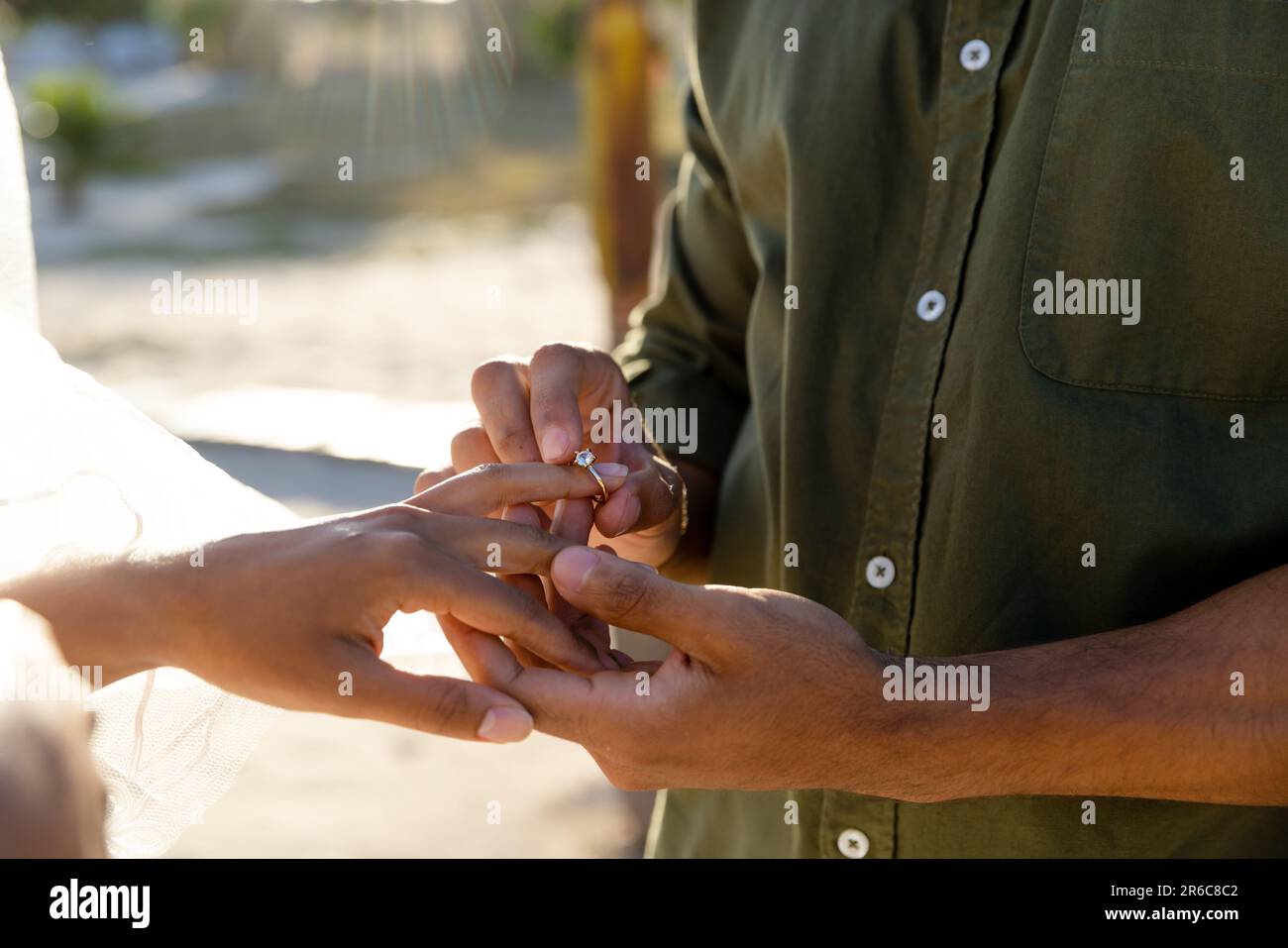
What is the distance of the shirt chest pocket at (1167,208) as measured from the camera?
1204 mm

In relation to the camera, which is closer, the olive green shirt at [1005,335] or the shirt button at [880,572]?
the olive green shirt at [1005,335]

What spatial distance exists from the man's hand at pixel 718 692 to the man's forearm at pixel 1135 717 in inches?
2.4

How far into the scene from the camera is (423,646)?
5.78ft

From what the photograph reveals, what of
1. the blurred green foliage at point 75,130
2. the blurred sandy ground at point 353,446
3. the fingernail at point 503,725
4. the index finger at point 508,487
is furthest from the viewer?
the blurred green foliage at point 75,130

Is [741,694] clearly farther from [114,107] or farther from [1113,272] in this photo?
[114,107]

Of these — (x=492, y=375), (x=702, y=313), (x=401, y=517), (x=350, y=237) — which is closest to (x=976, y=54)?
(x=702, y=313)

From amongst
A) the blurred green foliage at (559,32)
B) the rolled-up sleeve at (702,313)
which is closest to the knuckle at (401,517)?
the rolled-up sleeve at (702,313)

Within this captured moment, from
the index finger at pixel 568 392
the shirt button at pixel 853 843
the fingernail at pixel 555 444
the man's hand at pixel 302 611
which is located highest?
the index finger at pixel 568 392

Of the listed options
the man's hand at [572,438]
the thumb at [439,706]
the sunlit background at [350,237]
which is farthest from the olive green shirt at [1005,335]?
the sunlit background at [350,237]

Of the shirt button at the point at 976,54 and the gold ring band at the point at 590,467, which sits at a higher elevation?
the shirt button at the point at 976,54

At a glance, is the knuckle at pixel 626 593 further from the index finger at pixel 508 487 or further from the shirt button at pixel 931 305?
the shirt button at pixel 931 305

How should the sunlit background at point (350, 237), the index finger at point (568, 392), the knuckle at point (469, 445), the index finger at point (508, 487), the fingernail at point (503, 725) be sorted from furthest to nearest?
1. the sunlit background at point (350, 237)
2. the knuckle at point (469, 445)
3. the index finger at point (568, 392)
4. the index finger at point (508, 487)
5. the fingernail at point (503, 725)

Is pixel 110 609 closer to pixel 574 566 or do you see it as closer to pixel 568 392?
pixel 574 566
